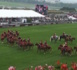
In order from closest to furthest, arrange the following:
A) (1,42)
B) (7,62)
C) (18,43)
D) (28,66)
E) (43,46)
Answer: (28,66)
(7,62)
(43,46)
(18,43)
(1,42)

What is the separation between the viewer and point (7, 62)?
18.2m

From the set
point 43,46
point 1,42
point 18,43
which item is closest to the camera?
point 43,46

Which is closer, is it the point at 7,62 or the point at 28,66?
the point at 28,66

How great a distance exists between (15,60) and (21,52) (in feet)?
9.53

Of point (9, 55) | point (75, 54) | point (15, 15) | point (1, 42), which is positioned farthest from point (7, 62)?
point (15, 15)

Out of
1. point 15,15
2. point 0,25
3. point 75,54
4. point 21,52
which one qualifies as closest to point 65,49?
point 75,54

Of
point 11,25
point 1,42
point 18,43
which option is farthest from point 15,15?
point 18,43

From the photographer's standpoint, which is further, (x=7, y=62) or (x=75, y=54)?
(x=75, y=54)

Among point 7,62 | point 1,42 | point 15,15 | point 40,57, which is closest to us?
point 7,62

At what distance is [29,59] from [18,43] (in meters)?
3.99

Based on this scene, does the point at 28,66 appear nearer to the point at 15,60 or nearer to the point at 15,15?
the point at 15,60

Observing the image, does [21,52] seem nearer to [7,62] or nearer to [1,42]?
[7,62]

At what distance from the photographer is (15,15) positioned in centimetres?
4941

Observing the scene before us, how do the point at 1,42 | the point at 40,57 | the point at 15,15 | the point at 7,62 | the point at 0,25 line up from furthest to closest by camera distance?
1. the point at 15,15
2. the point at 0,25
3. the point at 1,42
4. the point at 40,57
5. the point at 7,62
